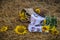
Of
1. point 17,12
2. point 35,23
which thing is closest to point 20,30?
point 35,23

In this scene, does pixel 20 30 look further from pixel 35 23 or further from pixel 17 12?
pixel 17 12

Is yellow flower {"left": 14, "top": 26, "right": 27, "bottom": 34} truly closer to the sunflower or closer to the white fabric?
the white fabric

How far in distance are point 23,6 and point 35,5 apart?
0.49 ft

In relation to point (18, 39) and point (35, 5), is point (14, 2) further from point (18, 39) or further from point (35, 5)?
point (18, 39)

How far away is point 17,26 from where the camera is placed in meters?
1.73

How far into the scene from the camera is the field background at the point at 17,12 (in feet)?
5.29

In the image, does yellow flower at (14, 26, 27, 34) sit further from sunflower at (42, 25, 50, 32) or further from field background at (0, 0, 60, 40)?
sunflower at (42, 25, 50, 32)

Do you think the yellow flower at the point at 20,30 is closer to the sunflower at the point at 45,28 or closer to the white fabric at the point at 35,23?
the white fabric at the point at 35,23

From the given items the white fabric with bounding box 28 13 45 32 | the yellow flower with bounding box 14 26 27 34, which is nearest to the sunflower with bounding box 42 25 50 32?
the white fabric with bounding box 28 13 45 32

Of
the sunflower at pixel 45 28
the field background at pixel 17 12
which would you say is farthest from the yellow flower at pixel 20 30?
the sunflower at pixel 45 28

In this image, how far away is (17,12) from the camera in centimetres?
200

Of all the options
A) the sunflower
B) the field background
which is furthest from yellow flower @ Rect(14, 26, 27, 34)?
the sunflower

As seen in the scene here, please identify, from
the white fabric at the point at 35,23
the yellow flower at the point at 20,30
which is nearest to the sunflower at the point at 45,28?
the white fabric at the point at 35,23

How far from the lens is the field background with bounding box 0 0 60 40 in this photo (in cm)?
161
